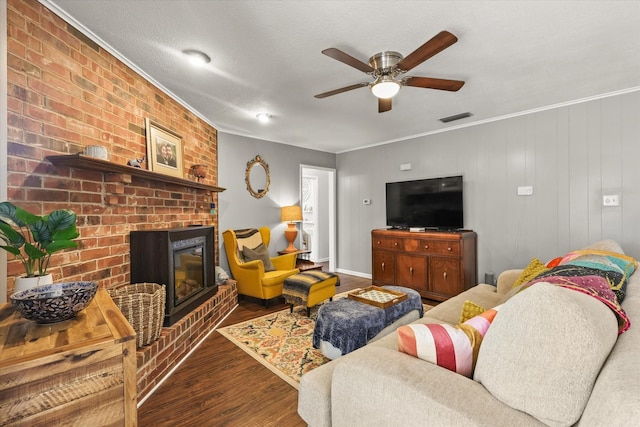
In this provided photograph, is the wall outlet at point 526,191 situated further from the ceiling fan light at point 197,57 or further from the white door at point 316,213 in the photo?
the white door at point 316,213

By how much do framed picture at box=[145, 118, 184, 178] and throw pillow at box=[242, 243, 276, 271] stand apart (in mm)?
1321

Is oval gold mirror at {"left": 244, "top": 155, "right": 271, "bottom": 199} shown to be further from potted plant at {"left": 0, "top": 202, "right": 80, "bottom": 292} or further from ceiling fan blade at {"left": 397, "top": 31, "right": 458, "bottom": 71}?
potted plant at {"left": 0, "top": 202, "right": 80, "bottom": 292}

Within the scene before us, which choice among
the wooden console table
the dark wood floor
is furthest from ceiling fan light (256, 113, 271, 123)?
the wooden console table

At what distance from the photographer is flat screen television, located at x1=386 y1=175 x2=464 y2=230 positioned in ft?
13.8

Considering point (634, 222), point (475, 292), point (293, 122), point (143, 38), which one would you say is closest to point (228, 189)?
point (293, 122)

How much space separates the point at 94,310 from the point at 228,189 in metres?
3.15

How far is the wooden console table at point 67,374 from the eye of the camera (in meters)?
0.89

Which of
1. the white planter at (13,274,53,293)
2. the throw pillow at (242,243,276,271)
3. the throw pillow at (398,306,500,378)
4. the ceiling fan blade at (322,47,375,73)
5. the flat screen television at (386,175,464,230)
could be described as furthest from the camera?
the flat screen television at (386,175,464,230)

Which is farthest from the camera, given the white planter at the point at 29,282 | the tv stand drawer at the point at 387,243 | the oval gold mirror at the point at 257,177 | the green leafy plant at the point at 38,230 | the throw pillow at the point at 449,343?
the oval gold mirror at the point at 257,177

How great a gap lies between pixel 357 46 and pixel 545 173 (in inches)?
114

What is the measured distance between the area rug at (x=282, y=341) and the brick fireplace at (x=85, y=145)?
42 centimetres

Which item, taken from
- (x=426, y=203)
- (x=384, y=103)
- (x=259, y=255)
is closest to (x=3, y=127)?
(x=384, y=103)

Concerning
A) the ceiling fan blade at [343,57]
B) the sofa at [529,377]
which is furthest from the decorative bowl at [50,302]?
the ceiling fan blade at [343,57]

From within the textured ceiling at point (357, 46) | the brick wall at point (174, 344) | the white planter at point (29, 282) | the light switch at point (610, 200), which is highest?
the textured ceiling at point (357, 46)
